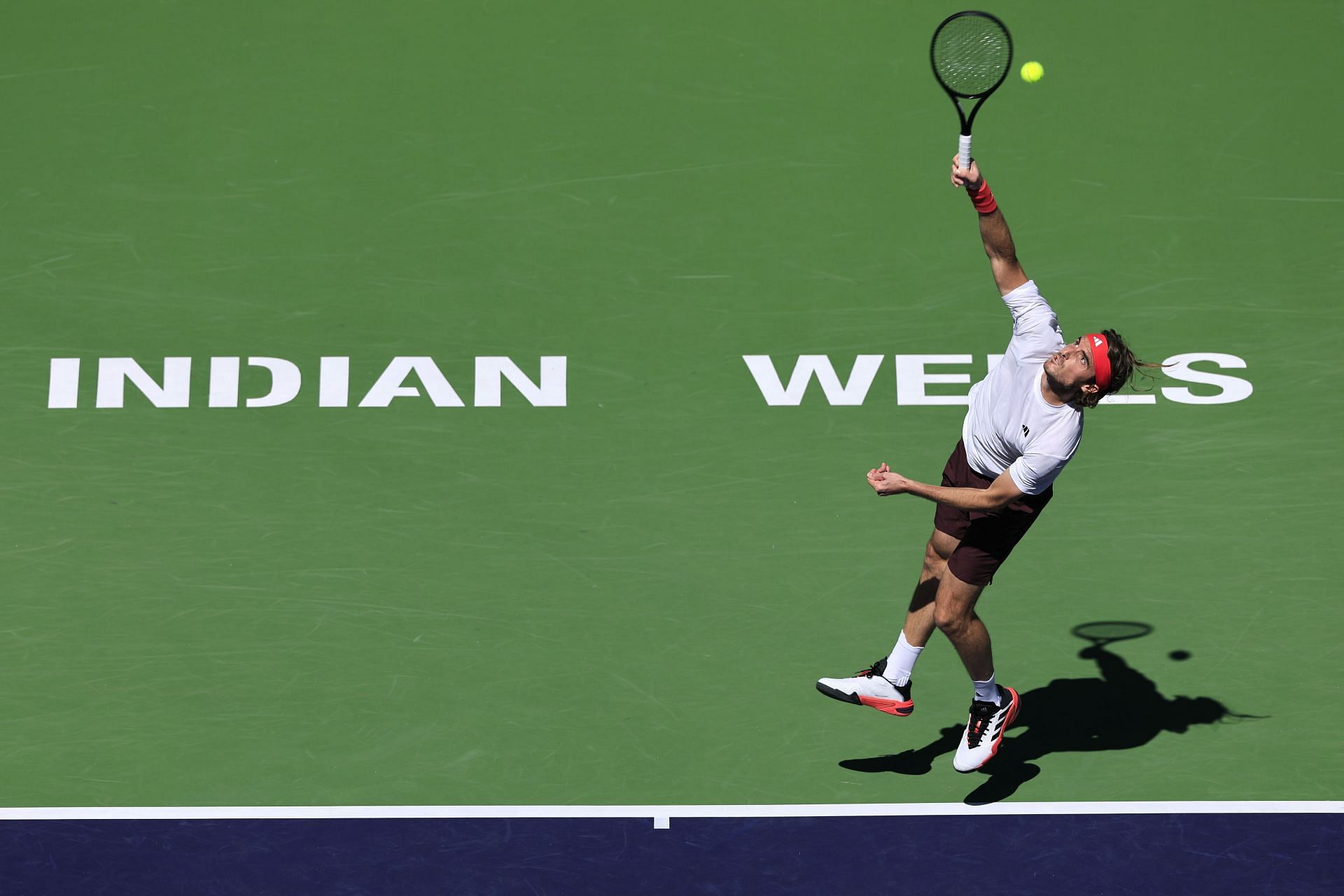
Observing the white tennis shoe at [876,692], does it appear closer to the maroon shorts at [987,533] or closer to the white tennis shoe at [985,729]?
the white tennis shoe at [985,729]

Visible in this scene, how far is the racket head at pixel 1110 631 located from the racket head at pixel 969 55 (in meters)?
2.89

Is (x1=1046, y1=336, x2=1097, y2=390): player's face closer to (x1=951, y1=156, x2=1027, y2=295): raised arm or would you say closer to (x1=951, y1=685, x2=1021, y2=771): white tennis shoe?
(x1=951, y1=156, x2=1027, y2=295): raised arm

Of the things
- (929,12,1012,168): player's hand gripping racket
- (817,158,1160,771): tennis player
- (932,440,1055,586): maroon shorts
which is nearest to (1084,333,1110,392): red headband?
(817,158,1160,771): tennis player

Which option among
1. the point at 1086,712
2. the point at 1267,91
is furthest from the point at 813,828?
the point at 1267,91

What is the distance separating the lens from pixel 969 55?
9.11m

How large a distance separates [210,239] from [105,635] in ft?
9.08

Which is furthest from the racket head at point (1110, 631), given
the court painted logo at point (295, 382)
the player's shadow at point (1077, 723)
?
the court painted logo at point (295, 382)

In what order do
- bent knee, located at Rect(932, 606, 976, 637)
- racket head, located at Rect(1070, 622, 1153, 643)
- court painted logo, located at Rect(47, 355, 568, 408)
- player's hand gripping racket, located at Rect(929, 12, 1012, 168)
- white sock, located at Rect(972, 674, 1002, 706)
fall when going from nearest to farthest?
1. bent knee, located at Rect(932, 606, 976, 637)
2. white sock, located at Rect(972, 674, 1002, 706)
3. player's hand gripping racket, located at Rect(929, 12, 1012, 168)
4. racket head, located at Rect(1070, 622, 1153, 643)
5. court painted logo, located at Rect(47, 355, 568, 408)

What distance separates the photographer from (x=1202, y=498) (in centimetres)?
1022

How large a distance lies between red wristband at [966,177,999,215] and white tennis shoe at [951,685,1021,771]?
2348mm

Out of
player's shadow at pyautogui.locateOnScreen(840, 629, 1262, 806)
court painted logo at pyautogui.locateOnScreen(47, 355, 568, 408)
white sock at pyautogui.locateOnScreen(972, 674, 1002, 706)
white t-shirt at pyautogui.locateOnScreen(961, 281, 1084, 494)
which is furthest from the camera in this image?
court painted logo at pyautogui.locateOnScreen(47, 355, 568, 408)

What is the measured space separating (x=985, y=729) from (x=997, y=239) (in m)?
2.42

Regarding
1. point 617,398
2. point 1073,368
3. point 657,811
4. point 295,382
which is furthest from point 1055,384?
point 295,382

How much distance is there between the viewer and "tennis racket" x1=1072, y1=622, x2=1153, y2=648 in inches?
383
